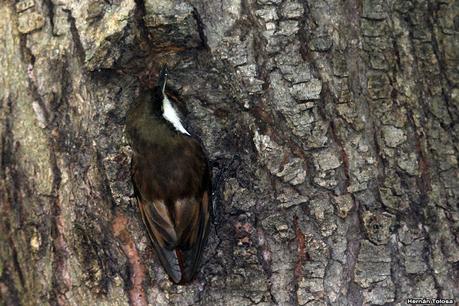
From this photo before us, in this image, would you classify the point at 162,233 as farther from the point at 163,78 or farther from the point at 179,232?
the point at 163,78

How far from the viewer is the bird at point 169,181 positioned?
320 centimetres

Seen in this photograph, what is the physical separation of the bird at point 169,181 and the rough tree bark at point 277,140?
58 mm

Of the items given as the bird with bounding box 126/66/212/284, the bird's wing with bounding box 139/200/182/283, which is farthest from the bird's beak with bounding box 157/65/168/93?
the bird's wing with bounding box 139/200/182/283

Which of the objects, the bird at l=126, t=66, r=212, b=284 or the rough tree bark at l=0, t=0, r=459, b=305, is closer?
the rough tree bark at l=0, t=0, r=459, b=305

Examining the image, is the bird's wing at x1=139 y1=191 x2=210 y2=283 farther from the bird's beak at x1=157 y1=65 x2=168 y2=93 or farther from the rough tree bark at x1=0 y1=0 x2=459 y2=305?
the bird's beak at x1=157 y1=65 x2=168 y2=93

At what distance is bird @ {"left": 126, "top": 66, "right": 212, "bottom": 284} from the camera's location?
3.20 meters

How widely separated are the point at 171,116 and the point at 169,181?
30cm

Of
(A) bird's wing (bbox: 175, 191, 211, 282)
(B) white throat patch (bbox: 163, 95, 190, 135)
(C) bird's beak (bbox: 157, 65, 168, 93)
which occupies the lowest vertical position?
(A) bird's wing (bbox: 175, 191, 211, 282)

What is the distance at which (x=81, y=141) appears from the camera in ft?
10.6

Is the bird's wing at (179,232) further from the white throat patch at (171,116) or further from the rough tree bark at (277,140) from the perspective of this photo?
the white throat patch at (171,116)

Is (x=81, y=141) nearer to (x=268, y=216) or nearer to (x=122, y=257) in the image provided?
(x=122, y=257)

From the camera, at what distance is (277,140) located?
310cm

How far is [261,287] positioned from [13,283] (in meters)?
1.30

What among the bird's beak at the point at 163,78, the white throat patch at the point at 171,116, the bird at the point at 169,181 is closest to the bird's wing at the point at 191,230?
the bird at the point at 169,181
